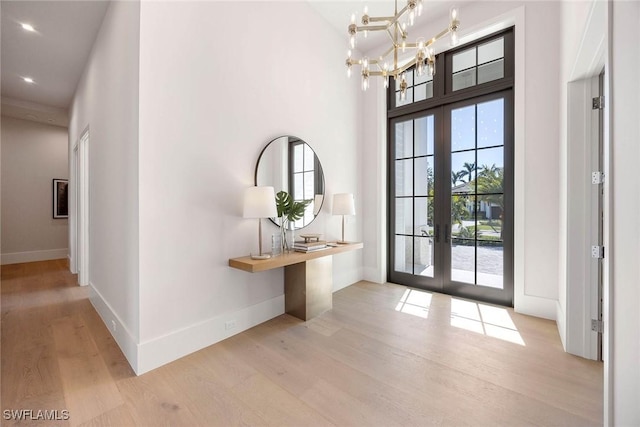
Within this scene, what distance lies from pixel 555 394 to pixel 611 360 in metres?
0.80

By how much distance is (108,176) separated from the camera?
2.53m

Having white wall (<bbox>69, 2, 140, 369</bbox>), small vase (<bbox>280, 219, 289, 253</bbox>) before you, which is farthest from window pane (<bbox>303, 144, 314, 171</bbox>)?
white wall (<bbox>69, 2, 140, 369</bbox>)

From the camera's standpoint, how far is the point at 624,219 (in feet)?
3.26

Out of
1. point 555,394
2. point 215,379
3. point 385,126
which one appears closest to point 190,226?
point 215,379

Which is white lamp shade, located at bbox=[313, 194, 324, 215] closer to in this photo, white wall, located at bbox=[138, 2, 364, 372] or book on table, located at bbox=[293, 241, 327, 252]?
book on table, located at bbox=[293, 241, 327, 252]

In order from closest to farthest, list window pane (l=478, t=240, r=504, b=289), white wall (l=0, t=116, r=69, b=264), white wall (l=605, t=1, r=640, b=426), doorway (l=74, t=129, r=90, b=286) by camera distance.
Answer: white wall (l=605, t=1, r=640, b=426) < window pane (l=478, t=240, r=504, b=289) < doorway (l=74, t=129, r=90, b=286) < white wall (l=0, t=116, r=69, b=264)

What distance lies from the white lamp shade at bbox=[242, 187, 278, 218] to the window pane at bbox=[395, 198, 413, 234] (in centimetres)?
229

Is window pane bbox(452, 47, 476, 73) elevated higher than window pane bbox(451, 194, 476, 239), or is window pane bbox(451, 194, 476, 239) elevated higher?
window pane bbox(452, 47, 476, 73)

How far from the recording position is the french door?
3086 millimetres

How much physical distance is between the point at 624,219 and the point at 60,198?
8.83 m

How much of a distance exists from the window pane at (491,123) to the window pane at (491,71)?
29cm

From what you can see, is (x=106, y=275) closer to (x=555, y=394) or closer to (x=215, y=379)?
(x=215, y=379)

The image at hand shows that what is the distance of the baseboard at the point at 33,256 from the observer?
546 cm

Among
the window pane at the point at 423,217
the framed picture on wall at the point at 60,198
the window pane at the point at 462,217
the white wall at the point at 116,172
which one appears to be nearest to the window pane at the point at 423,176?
the window pane at the point at 423,217
